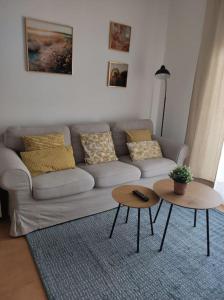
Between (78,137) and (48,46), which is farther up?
(48,46)

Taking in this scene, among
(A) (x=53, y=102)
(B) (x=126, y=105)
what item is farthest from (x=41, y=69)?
(B) (x=126, y=105)

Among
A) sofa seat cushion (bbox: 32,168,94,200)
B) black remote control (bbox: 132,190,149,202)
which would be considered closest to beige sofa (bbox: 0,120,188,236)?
sofa seat cushion (bbox: 32,168,94,200)

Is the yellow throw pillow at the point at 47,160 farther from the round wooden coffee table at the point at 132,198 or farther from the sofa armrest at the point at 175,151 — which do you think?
the sofa armrest at the point at 175,151

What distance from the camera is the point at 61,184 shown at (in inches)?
79.1

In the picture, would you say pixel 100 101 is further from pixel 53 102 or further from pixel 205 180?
pixel 205 180

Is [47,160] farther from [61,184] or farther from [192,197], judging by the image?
[192,197]

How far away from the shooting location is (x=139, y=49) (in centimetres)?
320

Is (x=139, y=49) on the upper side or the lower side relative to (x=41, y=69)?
upper

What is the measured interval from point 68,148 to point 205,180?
1.93m

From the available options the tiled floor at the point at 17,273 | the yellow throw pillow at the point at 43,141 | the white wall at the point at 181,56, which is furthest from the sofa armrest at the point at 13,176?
the white wall at the point at 181,56

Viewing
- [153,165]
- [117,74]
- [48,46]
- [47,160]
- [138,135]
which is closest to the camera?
[47,160]

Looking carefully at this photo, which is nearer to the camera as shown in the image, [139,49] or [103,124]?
[103,124]

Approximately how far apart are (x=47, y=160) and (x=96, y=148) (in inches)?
24.7

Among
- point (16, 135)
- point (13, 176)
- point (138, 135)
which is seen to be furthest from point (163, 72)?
point (13, 176)
